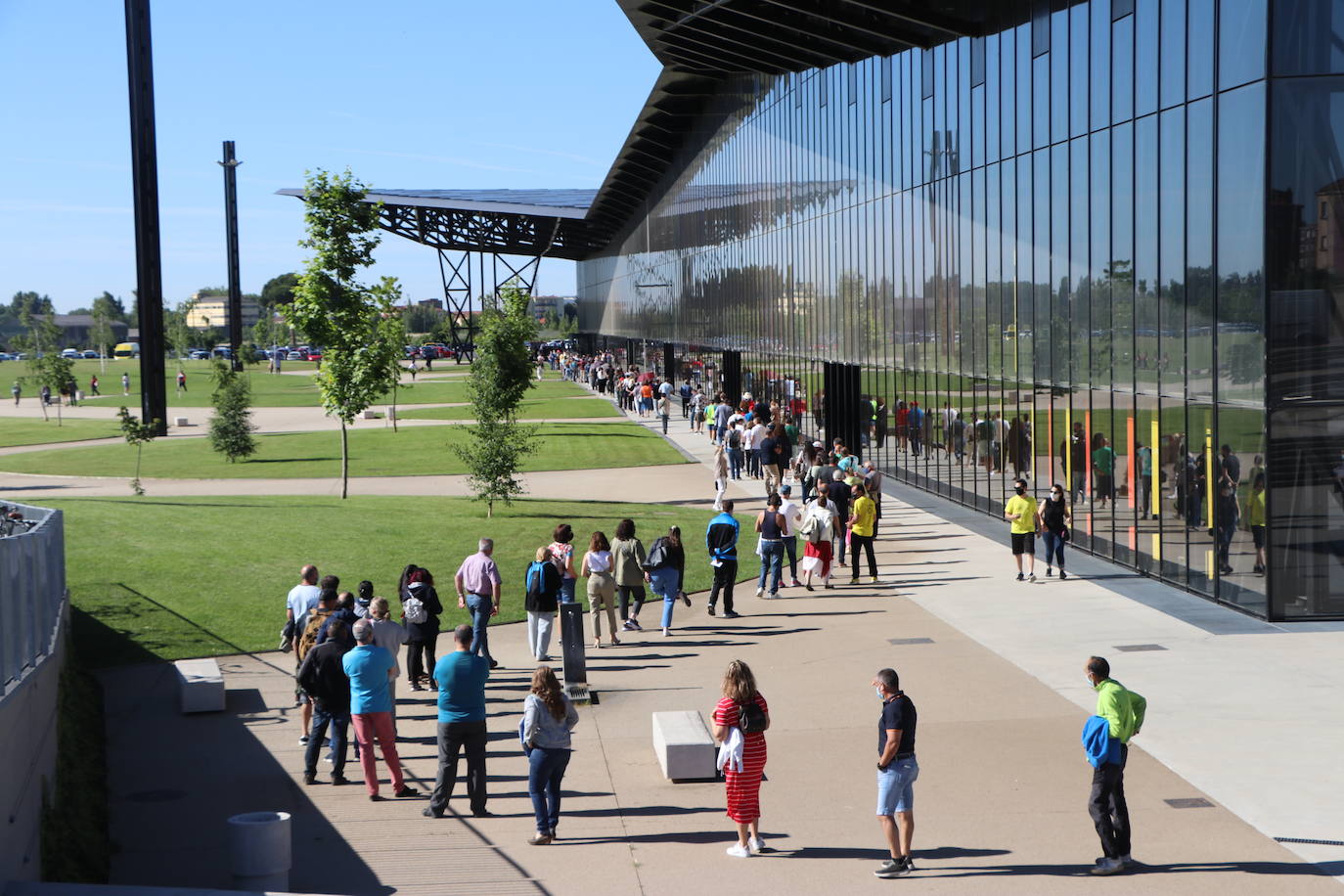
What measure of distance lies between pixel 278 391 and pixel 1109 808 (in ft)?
277

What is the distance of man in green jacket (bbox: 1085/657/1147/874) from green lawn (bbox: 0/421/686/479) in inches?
1076

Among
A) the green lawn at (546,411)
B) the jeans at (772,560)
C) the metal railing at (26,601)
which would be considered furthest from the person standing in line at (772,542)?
the green lawn at (546,411)

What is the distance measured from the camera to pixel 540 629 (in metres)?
15.8

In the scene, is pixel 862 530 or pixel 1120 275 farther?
pixel 1120 275

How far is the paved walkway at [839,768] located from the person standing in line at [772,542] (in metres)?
1.39

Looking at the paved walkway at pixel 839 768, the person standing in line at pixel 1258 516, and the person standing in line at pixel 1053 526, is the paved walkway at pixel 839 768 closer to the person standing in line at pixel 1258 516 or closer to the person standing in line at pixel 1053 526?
the person standing in line at pixel 1258 516

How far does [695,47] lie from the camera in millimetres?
44312

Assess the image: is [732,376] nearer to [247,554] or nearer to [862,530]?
[862,530]

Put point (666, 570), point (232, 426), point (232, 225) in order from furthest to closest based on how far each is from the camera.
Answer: point (232, 225), point (232, 426), point (666, 570)

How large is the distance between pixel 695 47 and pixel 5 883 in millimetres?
40021

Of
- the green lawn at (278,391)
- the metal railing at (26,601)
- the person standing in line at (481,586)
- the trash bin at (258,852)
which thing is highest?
the green lawn at (278,391)

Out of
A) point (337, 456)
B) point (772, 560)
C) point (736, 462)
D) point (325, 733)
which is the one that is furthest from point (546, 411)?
point (325, 733)

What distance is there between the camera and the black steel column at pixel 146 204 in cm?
4453

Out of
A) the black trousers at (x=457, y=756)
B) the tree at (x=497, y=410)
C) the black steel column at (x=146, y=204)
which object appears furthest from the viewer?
the black steel column at (x=146, y=204)
